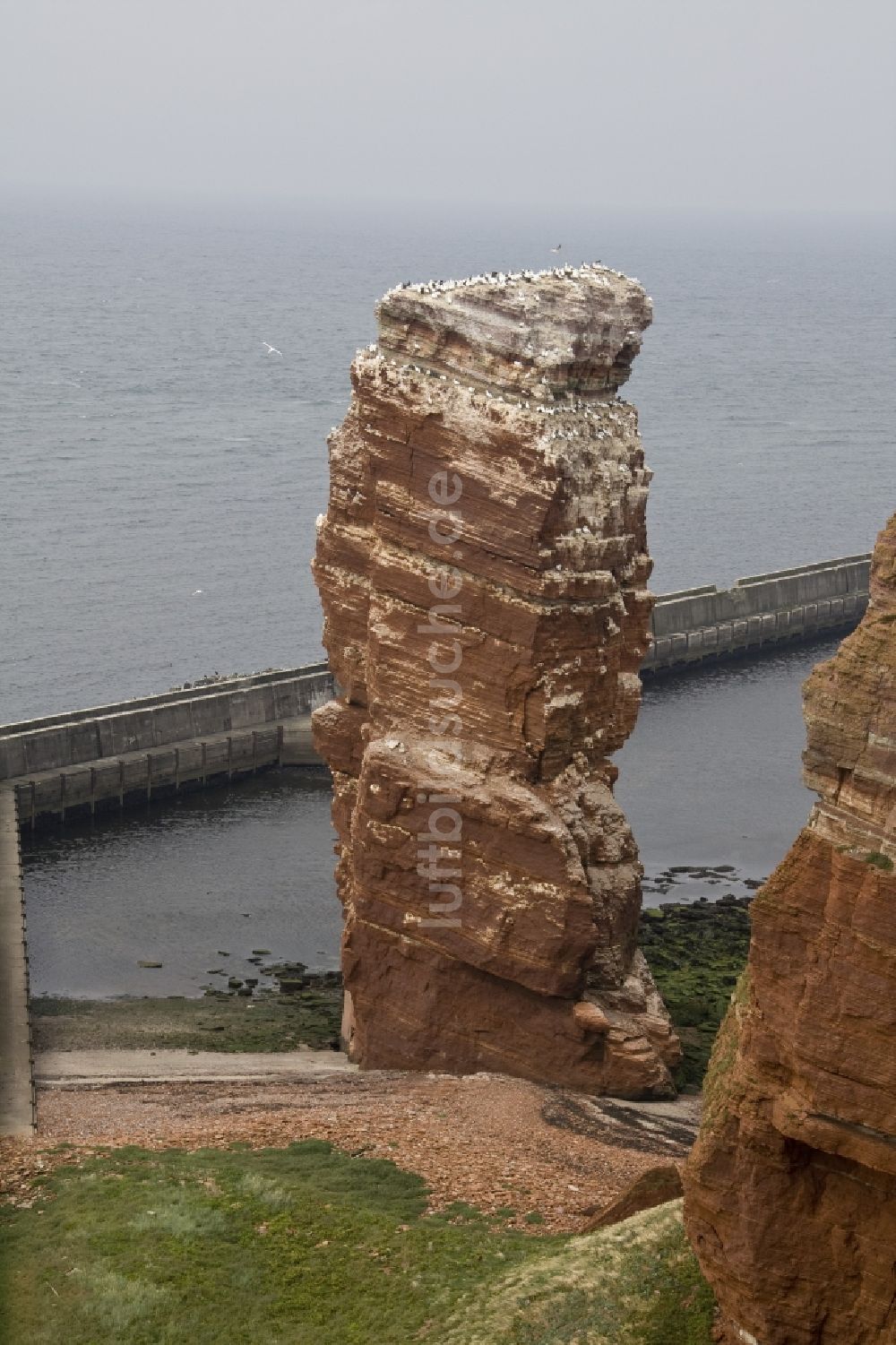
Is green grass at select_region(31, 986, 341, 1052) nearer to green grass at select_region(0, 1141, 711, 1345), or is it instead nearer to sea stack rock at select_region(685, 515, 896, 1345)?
green grass at select_region(0, 1141, 711, 1345)

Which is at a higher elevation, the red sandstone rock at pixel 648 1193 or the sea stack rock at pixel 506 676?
the sea stack rock at pixel 506 676

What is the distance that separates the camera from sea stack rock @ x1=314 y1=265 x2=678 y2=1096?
1460 inches

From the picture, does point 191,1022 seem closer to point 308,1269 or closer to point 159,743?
point 159,743

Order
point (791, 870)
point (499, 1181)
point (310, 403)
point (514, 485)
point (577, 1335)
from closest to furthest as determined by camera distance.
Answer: point (791, 870)
point (577, 1335)
point (499, 1181)
point (514, 485)
point (310, 403)

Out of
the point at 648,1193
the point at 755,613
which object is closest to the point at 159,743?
the point at 755,613

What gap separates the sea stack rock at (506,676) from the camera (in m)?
37.1

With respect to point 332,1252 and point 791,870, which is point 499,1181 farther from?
point 791,870

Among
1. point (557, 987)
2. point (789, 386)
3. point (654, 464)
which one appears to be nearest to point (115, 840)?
point (557, 987)

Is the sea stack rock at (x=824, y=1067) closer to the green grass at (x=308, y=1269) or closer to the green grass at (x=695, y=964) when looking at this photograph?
the green grass at (x=308, y=1269)

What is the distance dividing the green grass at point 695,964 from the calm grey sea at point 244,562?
7.34 meters

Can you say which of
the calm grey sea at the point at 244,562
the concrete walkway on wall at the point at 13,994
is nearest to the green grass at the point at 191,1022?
the concrete walkway on wall at the point at 13,994

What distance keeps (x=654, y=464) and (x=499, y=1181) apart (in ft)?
377

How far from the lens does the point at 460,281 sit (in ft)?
127

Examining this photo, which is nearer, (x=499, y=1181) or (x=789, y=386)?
(x=499, y=1181)
